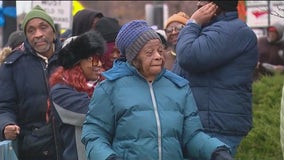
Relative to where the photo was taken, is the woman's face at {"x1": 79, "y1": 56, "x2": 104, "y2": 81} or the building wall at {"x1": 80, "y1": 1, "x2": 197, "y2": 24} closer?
the woman's face at {"x1": 79, "y1": 56, "x2": 104, "y2": 81}

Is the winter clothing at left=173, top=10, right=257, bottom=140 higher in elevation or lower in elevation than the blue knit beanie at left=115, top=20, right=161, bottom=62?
lower

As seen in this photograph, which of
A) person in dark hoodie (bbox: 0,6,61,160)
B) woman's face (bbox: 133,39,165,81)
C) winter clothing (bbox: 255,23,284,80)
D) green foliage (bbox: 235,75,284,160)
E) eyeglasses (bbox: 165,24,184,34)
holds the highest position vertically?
woman's face (bbox: 133,39,165,81)

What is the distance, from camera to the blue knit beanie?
13.6ft

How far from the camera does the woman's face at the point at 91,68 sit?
5031 mm

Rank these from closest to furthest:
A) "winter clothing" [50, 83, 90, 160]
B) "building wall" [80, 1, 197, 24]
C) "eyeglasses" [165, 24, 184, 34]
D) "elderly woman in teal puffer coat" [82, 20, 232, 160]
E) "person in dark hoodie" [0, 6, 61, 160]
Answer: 1. "elderly woman in teal puffer coat" [82, 20, 232, 160]
2. "winter clothing" [50, 83, 90, 160]
3. "person in dark hoodie" [0, 6, 61, 160]
4. "eyeglasses" [165, 24, 184, 34]
5. "building wall" [80, 1, 197, 24]

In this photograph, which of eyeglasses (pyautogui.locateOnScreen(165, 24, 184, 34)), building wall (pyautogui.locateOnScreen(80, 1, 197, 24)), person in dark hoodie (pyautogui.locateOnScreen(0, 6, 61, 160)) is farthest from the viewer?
building wall (pyautogui.locateOnScreen(80, 1, 197, 24))

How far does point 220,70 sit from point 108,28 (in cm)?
135

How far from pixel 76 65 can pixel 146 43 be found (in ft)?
3.33

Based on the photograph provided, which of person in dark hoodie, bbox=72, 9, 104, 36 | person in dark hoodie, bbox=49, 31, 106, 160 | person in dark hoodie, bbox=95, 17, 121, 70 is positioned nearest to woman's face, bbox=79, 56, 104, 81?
person in dark hoodie, bbox=49, 31, 106, 160

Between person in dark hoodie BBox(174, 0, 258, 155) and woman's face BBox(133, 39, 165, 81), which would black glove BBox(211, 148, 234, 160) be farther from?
person in dark hoodie BBox(174, 0, 258, 155)

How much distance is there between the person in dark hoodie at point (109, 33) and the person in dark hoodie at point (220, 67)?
0.78m

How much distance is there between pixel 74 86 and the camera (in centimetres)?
495

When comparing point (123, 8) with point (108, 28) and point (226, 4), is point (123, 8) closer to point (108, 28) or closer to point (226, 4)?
point (108, 28)

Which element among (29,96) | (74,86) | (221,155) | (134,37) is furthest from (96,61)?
(221,155)
